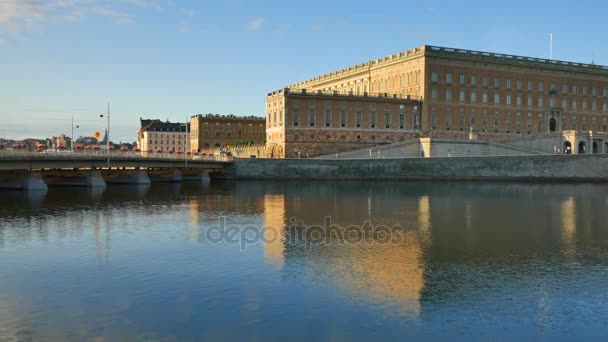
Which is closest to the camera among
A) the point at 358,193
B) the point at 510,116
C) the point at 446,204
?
the point at 446,204

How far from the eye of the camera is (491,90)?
114938mm

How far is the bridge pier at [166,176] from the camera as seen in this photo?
3752 inches

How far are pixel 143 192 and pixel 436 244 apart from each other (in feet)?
155

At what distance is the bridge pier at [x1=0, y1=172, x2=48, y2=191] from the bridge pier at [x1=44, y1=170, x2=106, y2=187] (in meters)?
7.06

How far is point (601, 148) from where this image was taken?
110m

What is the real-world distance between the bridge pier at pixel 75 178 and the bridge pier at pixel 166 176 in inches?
603

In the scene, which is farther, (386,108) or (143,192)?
(386,108)

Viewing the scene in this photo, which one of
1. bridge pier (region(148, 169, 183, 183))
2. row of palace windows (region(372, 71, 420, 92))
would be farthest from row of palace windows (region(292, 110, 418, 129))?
bridge pier (region(148, 169, 183, 183))

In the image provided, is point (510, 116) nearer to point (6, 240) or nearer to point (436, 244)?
point (436, 244)

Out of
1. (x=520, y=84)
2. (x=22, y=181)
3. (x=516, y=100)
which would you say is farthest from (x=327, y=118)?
(x=22, y=181)

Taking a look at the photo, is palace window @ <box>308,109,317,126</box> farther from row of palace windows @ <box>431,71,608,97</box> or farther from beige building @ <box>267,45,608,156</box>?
row of palace windows @ <box>431,71,608,97</box>

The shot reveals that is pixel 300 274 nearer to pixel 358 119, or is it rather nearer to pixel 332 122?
pixel 332 122

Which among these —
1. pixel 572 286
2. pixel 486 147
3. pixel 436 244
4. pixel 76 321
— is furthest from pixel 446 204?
pixel 486 147

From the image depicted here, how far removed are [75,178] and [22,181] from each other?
425 inches
